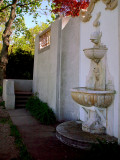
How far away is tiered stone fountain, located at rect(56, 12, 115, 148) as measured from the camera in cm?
379

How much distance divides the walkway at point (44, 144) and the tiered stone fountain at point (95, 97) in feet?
0.66

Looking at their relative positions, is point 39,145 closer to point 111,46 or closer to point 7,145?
point 7,145

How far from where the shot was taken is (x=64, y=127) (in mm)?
4645

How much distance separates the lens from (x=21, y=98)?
9.14 metres

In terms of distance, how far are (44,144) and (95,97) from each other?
155 centimetres

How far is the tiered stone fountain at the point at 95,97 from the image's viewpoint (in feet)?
12.4

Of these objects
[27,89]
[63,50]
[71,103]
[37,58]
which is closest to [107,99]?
[71,103]

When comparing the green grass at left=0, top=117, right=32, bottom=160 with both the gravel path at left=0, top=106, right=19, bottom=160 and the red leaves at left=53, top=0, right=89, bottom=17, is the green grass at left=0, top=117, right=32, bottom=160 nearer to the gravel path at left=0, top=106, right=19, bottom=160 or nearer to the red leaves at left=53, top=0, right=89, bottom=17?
the gravel path at left=0, top=106, right=19, bottom=160

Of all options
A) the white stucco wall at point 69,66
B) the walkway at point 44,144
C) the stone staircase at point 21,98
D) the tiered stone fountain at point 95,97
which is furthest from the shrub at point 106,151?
the stone staircase at point 21,98

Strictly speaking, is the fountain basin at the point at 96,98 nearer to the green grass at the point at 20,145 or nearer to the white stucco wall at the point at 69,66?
the green grass at the point at 20,145

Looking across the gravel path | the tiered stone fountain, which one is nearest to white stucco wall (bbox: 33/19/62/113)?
the gravel path

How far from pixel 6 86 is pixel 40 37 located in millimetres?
2862

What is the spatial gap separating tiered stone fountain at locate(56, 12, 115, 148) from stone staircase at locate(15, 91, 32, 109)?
4460 millimetres

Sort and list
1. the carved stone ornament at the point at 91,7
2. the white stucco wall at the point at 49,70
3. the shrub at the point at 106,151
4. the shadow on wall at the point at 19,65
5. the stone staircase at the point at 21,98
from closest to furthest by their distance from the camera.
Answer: the shrub at the point at 106,151
the carved stone ornament at the point at 91,7
the white stucco wall at the point at 49,70
the stone staircase at the point at 21,98
the shadow on wall at the point at 19,65
